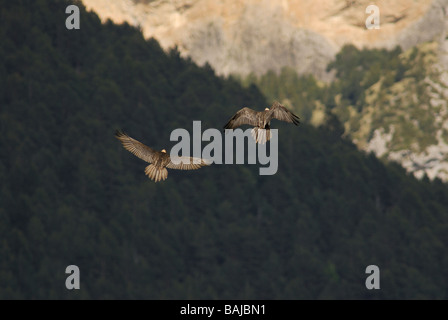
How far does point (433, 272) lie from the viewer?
651 feet

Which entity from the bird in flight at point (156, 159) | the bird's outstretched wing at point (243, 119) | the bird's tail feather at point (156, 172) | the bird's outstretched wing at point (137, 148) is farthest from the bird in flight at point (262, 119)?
the bird's outstretched wing at point (137, 148)

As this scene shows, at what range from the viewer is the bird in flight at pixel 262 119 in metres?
62.6

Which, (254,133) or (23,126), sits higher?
(23,126)

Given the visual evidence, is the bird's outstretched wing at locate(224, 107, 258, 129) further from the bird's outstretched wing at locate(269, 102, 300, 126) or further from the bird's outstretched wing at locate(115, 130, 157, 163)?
the bird's outstretched wing at locate(115, 130, 157, 163)

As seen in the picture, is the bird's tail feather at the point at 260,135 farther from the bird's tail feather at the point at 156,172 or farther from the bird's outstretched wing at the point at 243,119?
the bird's tail feather at the point at 156,172

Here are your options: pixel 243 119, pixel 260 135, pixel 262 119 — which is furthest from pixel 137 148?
pixel 262 119

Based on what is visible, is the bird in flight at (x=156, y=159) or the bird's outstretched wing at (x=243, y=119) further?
the bird's outstretched wing at (x=243, y=119)

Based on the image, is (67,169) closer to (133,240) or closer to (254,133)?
(133,240)

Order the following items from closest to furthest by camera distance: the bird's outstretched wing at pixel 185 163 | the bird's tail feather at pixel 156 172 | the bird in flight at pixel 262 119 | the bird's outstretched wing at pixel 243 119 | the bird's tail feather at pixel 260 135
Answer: the bird's tail feather at pixel 156 172, the bird's tail feather at pixel 260 135, the bird in flight at pixel 262 119, the bird's outstretched wing at pixel 185 163, the bird's outstretched wing at pixel 243 119

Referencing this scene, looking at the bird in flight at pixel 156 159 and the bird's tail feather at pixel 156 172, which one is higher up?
the bird in flight at pixel 156 159

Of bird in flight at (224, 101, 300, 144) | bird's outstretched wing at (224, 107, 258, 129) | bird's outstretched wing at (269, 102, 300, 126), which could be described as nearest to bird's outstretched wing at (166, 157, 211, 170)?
bird in flight at (224, 101, 300, 144)

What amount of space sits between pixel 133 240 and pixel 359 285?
3285 cm

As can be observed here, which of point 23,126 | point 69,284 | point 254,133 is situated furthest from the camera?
point 23,126
